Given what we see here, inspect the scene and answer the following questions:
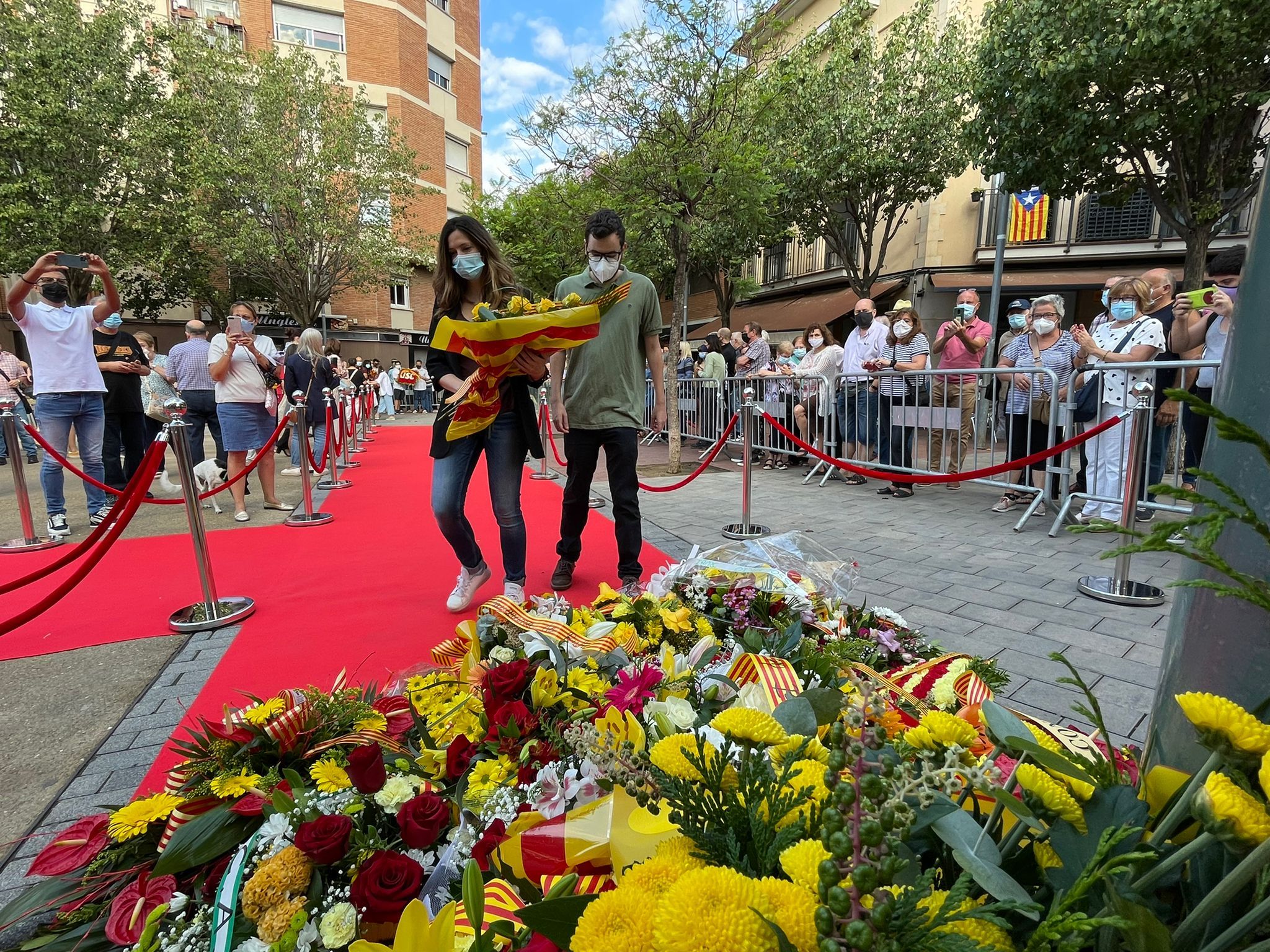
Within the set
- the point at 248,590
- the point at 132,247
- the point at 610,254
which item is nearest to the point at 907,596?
the point at 610,254

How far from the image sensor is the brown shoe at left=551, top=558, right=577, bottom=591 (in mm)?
4043

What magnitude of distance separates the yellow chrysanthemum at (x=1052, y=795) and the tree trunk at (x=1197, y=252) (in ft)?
43.1

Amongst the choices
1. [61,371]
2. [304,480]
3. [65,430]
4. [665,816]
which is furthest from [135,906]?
[65,430]

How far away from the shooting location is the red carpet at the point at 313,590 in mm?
3143

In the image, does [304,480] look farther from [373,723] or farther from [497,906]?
[497,906]

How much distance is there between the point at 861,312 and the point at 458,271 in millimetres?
6225

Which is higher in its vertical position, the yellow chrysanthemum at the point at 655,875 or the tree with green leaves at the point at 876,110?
the tree with green leaves at the point at 876,110

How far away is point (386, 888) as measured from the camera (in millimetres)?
1078

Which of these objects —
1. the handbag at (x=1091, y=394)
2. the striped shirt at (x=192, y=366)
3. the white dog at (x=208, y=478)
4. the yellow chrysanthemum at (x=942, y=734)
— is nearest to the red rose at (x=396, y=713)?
the yellow chrysanthemum at (x=942, y=734)

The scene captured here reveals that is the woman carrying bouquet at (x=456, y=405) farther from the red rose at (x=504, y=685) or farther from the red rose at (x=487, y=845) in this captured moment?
the red rose at (x=487, y=845)

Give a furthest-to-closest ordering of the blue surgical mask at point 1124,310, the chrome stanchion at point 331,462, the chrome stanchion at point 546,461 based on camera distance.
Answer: the chrome stanchion at point 546,461 < the chrome stanchion at point 331,462 < the blue surgical mask at point 1124,310

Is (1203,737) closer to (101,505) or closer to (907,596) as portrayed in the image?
(907,596)

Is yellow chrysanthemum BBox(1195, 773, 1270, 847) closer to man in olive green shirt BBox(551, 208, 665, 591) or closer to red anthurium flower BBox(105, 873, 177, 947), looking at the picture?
red anthurium flower BBox(105, 873, 177, 947)

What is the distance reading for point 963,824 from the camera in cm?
71
